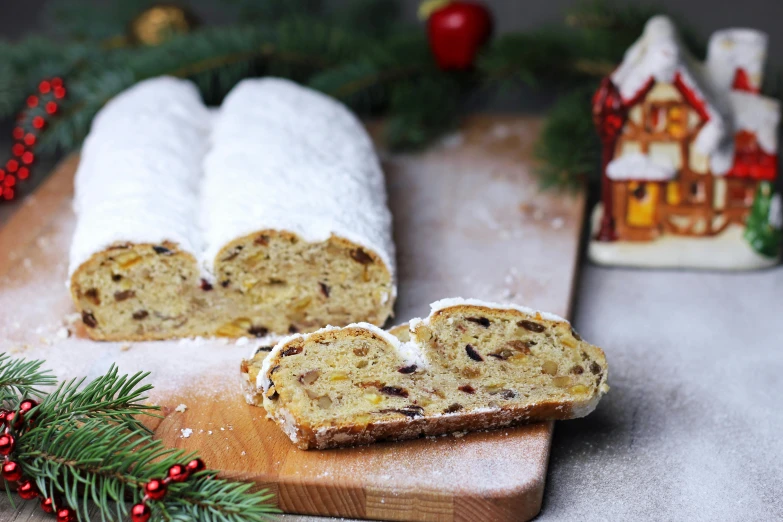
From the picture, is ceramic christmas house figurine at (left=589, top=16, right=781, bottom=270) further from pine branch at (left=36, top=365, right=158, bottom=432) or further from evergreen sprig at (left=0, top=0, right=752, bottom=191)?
pine branch at (left=36, top=365, right=158, bottom=432)

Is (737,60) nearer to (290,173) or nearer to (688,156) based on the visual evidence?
(688,156)

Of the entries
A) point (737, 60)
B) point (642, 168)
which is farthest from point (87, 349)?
point (737, 60)

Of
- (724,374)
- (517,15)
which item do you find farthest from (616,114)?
(517,15)

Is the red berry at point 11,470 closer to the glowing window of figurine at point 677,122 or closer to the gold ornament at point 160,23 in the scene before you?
the glowing window of figurine at point 677,122

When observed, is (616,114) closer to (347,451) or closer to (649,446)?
(649,446)

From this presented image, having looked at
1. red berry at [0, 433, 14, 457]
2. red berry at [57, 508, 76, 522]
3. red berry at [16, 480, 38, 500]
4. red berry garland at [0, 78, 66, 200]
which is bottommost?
red berry at [57, 508, 76, 522]

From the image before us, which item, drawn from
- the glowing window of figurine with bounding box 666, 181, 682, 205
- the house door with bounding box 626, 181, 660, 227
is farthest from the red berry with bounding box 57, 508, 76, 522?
the glowing window of figurine with bounding box 666, 181, 682, 205
